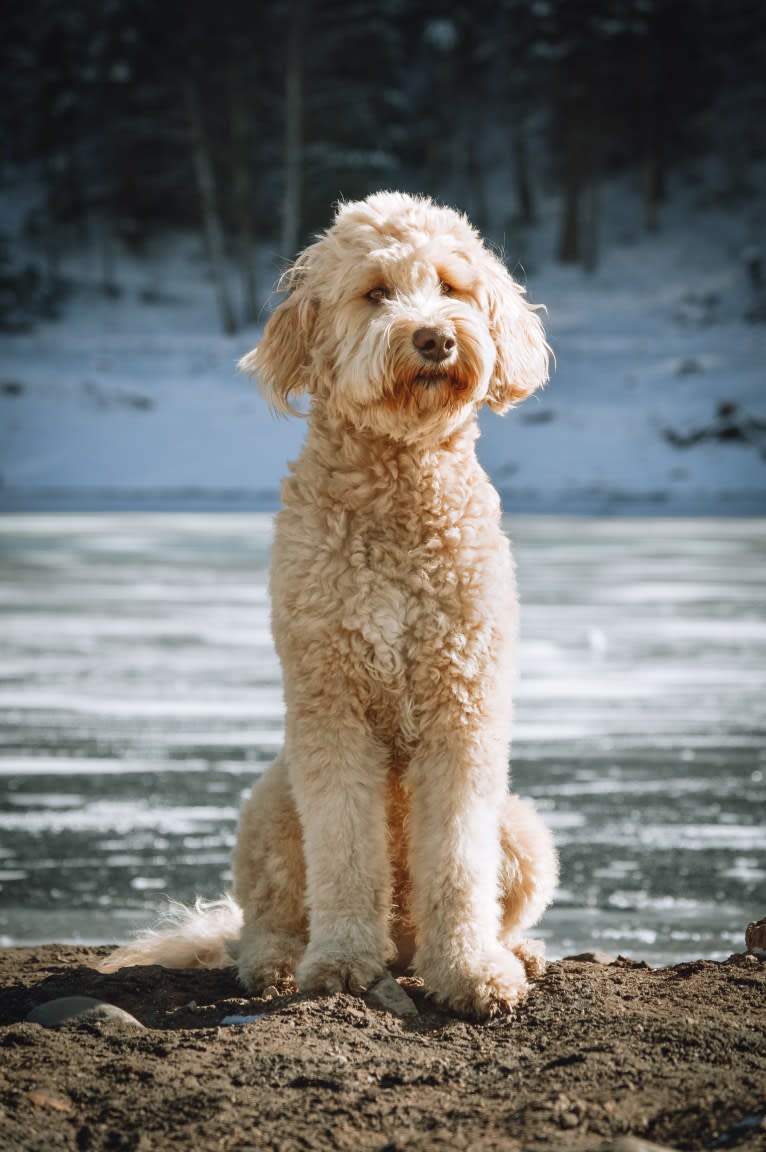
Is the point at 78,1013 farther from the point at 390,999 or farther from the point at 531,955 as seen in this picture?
the point at 531,955

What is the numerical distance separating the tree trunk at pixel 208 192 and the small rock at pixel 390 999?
33.5 m

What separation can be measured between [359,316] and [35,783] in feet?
11.0

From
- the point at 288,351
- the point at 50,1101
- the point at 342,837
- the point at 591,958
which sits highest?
the point at 288,351

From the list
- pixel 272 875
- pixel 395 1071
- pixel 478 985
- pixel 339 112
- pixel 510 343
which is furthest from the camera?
Result: pixel 339 112

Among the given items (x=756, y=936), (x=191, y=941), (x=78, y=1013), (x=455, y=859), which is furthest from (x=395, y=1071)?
(x=756, y=936)

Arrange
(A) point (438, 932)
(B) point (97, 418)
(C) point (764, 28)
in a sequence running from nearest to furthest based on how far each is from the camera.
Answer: (A) point (438, 932) < (B) point (97, 418) < (C) point (764, 28)

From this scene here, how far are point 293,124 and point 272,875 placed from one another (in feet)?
113

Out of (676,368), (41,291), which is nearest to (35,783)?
(676,368)

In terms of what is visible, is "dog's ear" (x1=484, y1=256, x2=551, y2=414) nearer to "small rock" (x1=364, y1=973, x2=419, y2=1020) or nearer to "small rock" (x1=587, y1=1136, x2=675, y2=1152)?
"small rock" (x1=364, y1=973, x2=419, y2=1020)

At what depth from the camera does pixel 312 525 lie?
3799 mm

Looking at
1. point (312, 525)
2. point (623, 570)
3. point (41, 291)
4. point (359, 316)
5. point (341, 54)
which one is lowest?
point (623, 570)

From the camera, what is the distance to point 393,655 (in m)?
3.65

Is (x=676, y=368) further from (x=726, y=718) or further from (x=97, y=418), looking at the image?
(x=726, y=718)

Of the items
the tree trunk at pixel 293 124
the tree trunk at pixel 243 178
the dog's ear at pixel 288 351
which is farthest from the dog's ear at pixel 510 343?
the tree trunk at pixel 243 178
